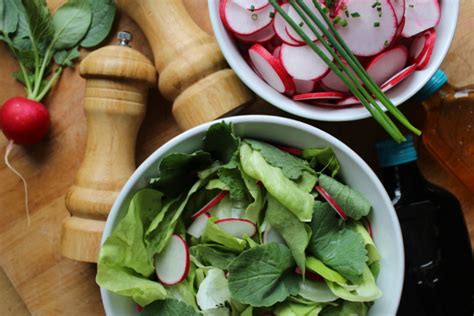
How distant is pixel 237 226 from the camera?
0.83m

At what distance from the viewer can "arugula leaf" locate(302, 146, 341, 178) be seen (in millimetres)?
841

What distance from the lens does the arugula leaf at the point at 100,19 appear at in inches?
40.1

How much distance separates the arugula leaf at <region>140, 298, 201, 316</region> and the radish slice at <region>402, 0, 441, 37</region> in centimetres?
52

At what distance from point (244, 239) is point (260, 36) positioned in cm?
32

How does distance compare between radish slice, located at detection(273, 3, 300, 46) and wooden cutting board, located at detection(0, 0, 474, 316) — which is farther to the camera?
wooden cutting board, located at detection(0, 0, 474, 316)

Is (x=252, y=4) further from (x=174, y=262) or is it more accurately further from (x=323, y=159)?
(x=174, y=262)

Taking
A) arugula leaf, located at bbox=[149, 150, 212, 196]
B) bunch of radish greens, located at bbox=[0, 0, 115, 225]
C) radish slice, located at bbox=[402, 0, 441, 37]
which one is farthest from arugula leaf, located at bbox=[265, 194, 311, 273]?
bunch of radish greens, located at bbox=[0, 0, 115, 225]

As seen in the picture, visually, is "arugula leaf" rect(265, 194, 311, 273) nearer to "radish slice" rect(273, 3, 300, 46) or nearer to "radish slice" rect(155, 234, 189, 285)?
"radish slice" rect(155, 234, 189, 285)

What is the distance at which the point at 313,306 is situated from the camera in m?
0.82

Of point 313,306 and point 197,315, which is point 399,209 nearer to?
point 313,306

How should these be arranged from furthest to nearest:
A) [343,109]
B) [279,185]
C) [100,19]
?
[100,19] < [343,109] < [279,185]

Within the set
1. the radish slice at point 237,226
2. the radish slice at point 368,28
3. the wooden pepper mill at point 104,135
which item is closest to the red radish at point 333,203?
the radish slice at point 237,226

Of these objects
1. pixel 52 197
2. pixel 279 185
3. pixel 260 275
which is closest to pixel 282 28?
pixel 279 185

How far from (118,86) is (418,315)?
1.98 ft
